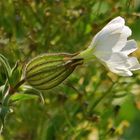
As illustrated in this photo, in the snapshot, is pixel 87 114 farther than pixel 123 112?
No

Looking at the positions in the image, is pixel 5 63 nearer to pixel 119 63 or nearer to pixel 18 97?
pixel 18 97

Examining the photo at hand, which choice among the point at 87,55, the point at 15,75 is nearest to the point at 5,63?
the point at 15,75

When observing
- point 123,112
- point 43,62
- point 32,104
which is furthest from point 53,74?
point 123,112

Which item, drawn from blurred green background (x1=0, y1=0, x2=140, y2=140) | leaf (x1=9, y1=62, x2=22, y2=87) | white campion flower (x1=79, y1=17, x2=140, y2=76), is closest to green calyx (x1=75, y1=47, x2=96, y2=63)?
white campion flower (x1=79, y1=17, x2=140, y2=76)

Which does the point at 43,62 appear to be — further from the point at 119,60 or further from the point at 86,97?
the point at 86,97

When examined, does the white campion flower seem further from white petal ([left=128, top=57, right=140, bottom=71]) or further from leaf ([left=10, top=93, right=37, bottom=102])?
leaf ([left=10, top=93, right=37, bottom=102])

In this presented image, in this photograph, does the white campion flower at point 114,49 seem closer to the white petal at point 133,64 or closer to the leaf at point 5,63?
the white petal at point 133,64
